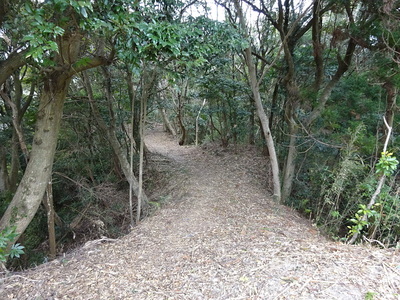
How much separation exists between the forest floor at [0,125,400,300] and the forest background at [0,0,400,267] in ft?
1.90

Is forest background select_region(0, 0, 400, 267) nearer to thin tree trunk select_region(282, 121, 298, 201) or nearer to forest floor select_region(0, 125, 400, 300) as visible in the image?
thin tree trunk select_region(282, 121, 298, 201)

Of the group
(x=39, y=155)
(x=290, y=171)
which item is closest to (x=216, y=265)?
(x=39, y=155)

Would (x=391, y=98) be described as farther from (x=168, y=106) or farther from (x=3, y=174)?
(x=3, y=174)

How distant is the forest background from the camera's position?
294cm

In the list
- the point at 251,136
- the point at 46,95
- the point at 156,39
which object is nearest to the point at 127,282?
the point at 156,39

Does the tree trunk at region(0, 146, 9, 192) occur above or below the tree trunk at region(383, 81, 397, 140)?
below

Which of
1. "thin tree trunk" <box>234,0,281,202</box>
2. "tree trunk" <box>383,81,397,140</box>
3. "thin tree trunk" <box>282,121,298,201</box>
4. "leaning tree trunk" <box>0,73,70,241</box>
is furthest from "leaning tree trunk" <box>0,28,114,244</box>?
"tree trunk" <box>383,81,397,140</box>

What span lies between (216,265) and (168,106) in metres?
6.24

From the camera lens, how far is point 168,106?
8.17 m

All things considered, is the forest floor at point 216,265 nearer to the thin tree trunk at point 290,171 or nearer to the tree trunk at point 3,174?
the thin tree trunk at point 290,171

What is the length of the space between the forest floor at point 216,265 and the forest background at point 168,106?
0.58 metres

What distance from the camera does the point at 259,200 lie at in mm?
5414

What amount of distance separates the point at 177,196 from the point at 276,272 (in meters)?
3.65

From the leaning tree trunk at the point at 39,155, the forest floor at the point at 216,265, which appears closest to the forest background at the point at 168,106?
the leaning tree trunk at the point at 39,155
